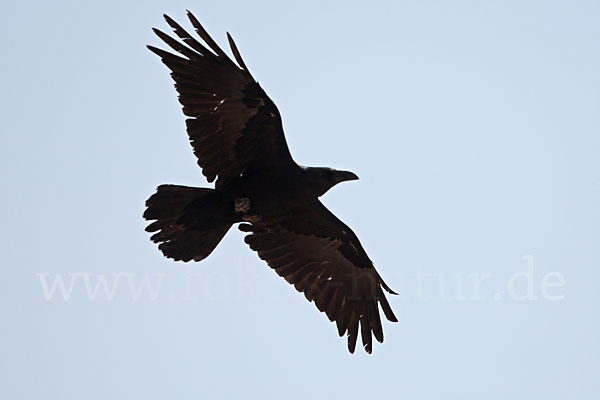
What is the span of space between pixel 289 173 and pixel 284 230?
117 centimetres

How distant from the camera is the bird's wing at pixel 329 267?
535 inches

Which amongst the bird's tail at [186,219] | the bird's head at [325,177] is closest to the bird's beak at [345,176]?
the bird's head at [325,177]

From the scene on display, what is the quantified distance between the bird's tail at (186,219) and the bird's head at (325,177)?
0.99 m

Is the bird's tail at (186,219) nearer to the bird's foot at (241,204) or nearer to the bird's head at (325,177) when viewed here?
the bird's foot at (241,204)

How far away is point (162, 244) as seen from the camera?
12.7 m

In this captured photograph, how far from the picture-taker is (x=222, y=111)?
12.5 meters

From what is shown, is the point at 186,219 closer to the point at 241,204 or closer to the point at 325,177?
the point at 241,204

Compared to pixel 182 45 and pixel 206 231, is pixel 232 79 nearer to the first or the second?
pixel 182 45

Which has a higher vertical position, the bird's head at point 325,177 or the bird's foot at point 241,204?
the bird's head at point 325,177

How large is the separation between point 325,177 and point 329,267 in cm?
176

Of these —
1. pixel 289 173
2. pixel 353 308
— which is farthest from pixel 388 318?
pixel 289 173

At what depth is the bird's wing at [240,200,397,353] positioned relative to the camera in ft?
44.6

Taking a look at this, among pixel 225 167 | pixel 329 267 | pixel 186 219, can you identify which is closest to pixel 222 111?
pixel 225 167

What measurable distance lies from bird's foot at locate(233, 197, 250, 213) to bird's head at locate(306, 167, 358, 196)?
2.49ft
